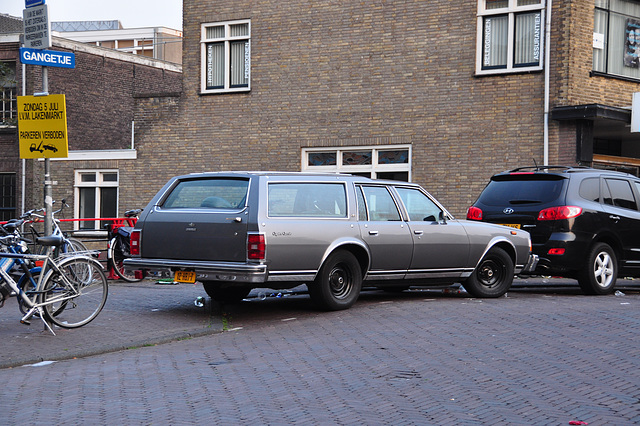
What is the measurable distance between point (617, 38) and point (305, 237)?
44.9 feet

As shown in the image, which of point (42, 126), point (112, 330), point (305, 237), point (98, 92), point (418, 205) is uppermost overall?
point (98, 92)

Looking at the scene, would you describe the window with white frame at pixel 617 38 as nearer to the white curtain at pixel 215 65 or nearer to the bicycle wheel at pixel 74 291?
the white curtain at pixel 215 65

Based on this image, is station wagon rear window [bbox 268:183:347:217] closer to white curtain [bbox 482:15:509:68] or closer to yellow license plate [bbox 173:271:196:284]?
yellow license plate [bbox 173:271:196:284]

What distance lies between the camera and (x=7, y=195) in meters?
28.8

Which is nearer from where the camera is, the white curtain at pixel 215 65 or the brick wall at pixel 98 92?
the white curtain at pixel 215 65

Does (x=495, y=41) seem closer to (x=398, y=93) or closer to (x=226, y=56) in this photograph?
(x=398, y=93)

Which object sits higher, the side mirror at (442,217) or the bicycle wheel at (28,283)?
the side mirror at (442,217)

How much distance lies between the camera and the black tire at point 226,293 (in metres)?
11.3

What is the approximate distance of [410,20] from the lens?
21047mm

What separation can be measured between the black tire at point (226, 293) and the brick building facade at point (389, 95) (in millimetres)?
10003

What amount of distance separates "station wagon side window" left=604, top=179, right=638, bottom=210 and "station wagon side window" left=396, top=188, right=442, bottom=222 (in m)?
3.15

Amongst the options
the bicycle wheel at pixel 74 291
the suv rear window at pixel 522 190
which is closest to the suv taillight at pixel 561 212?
the suv rear window at pixel 522 190

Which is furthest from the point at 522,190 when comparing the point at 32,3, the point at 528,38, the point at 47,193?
the point at 528,38

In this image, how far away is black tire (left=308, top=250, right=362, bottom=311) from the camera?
33.0 feet
